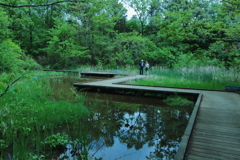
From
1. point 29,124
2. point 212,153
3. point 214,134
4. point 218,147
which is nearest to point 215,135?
point 214,134

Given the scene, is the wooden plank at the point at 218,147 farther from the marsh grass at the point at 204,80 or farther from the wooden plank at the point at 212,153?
the marsh grass at the point at 204,80

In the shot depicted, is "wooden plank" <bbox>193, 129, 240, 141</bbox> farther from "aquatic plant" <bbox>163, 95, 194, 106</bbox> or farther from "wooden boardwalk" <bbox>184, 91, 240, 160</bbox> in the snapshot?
"aquatic plant" <bbox>163, 95, 194, 106</bbox>

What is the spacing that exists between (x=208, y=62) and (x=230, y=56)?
7619 millimetres

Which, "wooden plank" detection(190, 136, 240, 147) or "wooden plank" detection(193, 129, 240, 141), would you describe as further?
"wooden plank" detection(193, 129, 240, 141)

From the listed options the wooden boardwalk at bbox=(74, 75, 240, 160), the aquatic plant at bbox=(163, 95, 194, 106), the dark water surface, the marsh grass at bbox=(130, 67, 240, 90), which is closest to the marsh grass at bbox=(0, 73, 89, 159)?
the dark water surface

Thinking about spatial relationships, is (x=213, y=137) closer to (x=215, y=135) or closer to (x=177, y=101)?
(x=215, y=135)

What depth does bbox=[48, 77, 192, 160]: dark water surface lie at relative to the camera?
3.18 meters

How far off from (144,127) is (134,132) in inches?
15.9

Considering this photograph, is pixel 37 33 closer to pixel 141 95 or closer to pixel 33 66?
pixel 33 66

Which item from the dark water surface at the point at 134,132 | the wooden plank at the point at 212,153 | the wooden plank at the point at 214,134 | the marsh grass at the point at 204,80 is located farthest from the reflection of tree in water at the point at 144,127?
the marsh grass at the point at 204,80

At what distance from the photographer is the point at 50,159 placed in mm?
2857

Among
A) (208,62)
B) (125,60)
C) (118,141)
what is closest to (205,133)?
(118,141)

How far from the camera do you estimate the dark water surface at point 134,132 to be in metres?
3.18

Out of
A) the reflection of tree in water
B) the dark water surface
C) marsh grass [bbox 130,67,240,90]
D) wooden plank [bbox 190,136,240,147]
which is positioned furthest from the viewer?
marsh grass [bbox 130,67,240,90]
